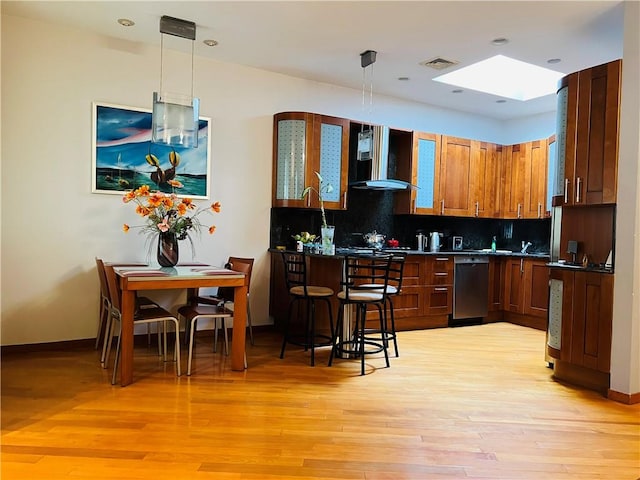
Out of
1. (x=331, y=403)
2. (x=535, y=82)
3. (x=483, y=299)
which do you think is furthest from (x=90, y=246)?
(x=535, y=82)

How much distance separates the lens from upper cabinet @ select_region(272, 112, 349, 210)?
4934 mm

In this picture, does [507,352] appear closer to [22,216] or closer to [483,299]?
[483,299]

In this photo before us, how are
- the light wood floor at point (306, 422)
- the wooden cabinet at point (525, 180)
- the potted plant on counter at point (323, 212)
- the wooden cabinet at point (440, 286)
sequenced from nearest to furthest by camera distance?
1. the light wood floor at point (306, 422)
2. the potted plant on counter at point (323, 212)
3. the wooden cabinet at point (440, 286)
4. the wooden cabinet at point (525, 180)

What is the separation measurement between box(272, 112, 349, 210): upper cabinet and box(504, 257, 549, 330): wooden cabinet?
246 cm

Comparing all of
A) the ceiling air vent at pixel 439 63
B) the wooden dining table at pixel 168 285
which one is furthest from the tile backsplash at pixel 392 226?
the ceiling air vent at pixel 439 63

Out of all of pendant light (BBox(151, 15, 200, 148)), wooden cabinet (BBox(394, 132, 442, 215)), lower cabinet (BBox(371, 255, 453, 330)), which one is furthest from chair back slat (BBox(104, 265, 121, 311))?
wooden cabinet (BBox(394, 132, 442, 215))

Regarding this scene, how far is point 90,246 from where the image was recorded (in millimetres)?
4230

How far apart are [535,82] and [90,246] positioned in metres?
5.09

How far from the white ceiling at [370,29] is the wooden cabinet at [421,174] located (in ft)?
3.39

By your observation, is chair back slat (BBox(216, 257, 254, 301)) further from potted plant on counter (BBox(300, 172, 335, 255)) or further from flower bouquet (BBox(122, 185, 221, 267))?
potted plant on counter (BBox(300, 172, 335, 255))

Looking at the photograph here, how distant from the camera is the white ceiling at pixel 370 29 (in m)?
3.49

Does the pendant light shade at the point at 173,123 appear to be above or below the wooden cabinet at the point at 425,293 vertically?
above

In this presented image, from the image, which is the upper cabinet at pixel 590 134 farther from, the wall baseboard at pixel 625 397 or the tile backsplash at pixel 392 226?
the tile backsplash at pixel 392 226

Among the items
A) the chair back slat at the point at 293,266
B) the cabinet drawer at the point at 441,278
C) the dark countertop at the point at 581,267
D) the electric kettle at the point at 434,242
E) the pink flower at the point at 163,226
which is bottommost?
the cabinet drawer at the point at 441,278
